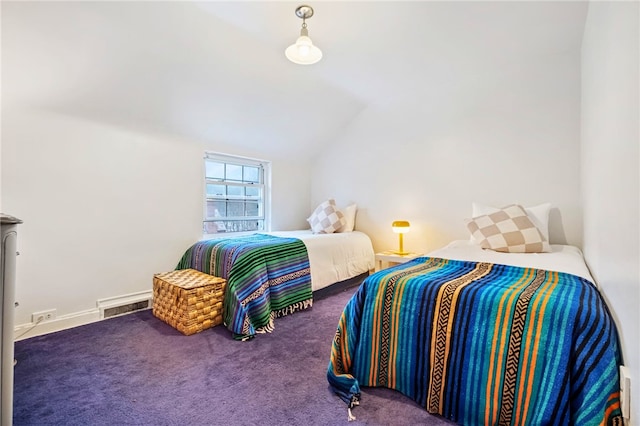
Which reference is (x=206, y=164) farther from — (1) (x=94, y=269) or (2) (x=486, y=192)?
(2) (x=486, y=192)

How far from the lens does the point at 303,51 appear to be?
6.87 feet

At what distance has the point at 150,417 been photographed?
4.45ft

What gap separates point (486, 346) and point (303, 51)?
6.82 ft

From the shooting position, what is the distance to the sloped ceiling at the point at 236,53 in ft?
6.42

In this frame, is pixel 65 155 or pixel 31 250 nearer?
pixel 31 250

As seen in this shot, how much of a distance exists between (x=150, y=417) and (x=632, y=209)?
79.5 inches

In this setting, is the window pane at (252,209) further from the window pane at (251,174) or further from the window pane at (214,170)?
the window pane at (214,170)

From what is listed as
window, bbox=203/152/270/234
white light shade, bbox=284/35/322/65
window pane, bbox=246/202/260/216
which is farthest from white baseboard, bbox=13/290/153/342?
white light shade, bbox=284/35/322/65

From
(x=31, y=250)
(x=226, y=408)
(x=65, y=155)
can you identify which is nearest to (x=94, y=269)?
(x=31, y=250)

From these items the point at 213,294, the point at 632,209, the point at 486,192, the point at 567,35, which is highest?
the point at 567,35

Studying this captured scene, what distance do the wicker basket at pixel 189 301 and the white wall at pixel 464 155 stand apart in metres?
2.24

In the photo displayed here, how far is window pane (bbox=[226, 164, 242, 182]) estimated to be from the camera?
375cm

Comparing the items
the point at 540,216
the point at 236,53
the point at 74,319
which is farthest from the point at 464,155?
the point at 74,319

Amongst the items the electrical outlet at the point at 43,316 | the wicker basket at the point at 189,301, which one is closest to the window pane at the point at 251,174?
the wicker basket at the point at 189,301
